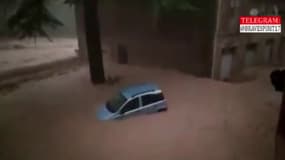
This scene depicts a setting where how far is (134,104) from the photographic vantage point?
6.59 m

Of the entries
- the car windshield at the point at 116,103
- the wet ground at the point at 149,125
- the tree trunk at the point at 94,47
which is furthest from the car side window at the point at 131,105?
the tree trunk at the point at 94,47

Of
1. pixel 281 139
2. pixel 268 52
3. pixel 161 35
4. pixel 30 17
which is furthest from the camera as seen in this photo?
pixel 268 52

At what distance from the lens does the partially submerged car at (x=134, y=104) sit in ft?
21.4

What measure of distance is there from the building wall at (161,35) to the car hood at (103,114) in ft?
11.5

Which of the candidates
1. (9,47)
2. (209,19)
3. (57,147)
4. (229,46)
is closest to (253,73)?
(229,46)

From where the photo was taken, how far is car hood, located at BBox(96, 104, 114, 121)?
656cm

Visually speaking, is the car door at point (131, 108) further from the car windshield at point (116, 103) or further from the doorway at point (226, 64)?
the doorway at point (226, 64)

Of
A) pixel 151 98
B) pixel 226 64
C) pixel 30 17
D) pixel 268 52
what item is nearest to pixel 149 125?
pixel 151 98

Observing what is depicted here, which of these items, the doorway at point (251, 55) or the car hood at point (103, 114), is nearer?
the car hood at point (103, 114)

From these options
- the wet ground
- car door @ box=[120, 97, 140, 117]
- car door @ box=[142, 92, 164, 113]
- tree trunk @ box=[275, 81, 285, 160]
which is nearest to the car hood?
the wet ground

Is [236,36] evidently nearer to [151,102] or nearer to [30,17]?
[151,102]

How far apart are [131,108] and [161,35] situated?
3962 mm

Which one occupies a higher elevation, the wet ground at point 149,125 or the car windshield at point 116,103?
the car windshield at point 116,103

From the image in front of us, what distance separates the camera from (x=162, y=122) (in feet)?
21.1
